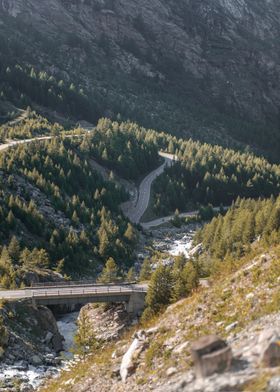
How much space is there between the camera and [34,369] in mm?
49531

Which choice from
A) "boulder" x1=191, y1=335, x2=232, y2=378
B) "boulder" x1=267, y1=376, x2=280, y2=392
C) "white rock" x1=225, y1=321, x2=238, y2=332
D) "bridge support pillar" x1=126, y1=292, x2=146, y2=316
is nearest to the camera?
"boulder" x1=267, y1=376, x2=280, y2=392

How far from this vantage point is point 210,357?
2022 centimetres

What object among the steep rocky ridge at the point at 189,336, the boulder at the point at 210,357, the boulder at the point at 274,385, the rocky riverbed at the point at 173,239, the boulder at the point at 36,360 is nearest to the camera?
the boulder at the point at 274,385

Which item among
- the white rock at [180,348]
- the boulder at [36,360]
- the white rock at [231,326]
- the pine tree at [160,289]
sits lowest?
the boulder at [36,360]

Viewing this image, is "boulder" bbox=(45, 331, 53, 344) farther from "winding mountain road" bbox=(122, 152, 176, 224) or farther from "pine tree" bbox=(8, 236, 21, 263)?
"winding mountain road" bbox=(122, 152, 176, 224)

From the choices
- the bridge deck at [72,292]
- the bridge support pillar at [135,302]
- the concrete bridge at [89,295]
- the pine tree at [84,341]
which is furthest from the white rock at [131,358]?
the bridge deck at [72,292]

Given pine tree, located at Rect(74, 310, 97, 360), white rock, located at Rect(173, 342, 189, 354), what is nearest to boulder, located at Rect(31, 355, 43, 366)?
pine tree, located at Rect(74, 310, 97, 360)

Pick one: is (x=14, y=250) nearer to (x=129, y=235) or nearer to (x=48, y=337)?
(x=48, y=337)

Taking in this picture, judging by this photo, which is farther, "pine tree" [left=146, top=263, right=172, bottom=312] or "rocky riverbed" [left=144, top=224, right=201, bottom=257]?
"rocky riverbed" [left=144, top=224, right=201, bottom=257]

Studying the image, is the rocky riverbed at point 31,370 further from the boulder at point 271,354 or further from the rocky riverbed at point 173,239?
the rocky riverbed at point 173,239

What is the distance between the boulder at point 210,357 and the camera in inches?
798

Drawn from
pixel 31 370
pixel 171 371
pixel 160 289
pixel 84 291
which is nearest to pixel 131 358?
pixel 171 371

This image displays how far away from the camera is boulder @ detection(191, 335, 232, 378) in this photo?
2027 cm

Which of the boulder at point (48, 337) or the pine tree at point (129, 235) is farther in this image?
the pine tree at point (129, 235)
